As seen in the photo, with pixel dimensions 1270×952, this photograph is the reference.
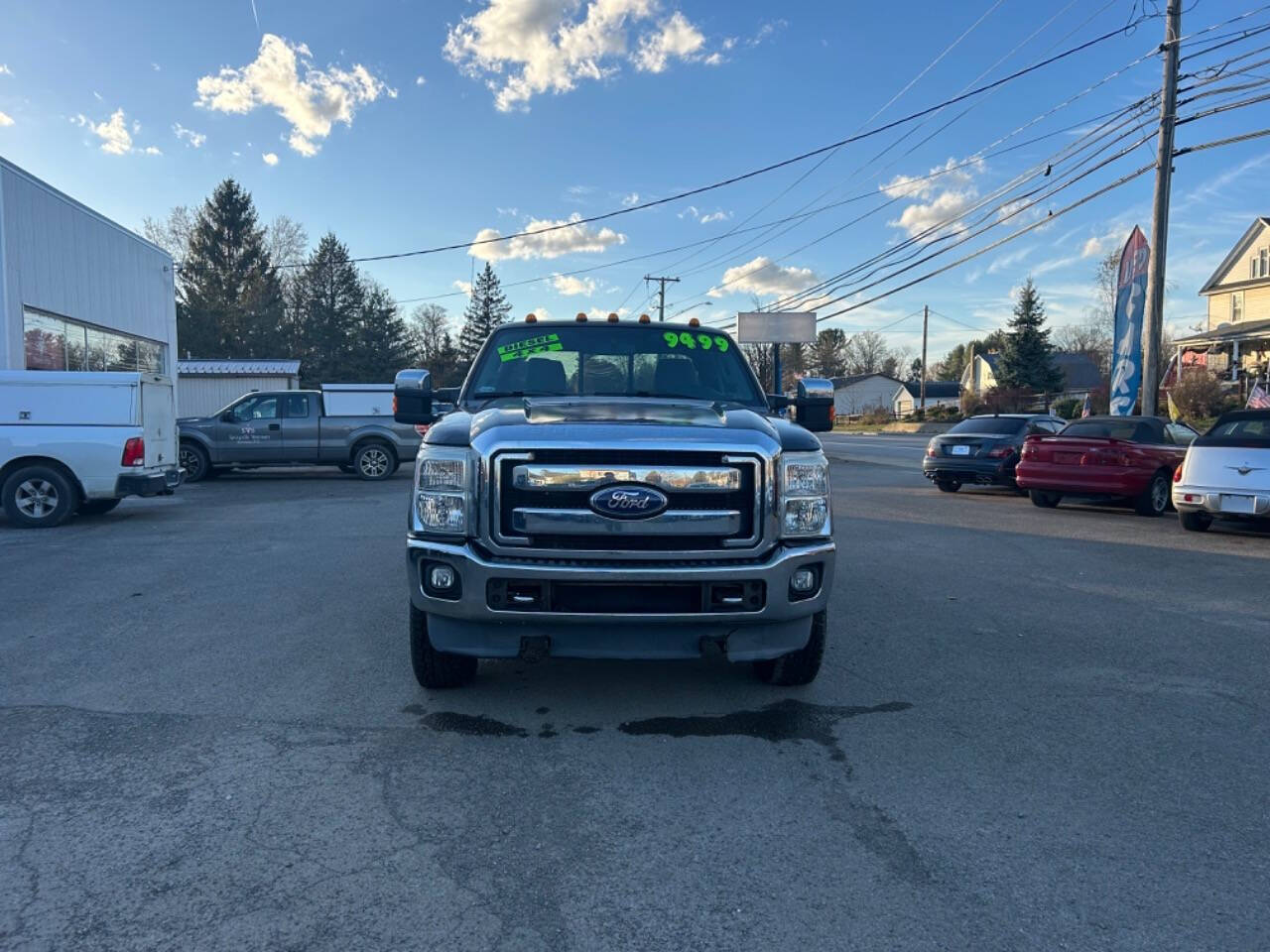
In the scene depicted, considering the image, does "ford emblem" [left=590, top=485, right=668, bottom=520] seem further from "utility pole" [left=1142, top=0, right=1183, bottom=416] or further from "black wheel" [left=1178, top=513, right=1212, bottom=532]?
"utility pole" [left=1142, top=0, right=1183, bottom=416]

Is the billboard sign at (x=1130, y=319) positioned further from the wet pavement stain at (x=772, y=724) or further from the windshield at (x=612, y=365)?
the wet pavement stain at (x=772, y=724)

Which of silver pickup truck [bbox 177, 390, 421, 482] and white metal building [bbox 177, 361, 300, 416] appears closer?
silver pickup truck [bbox 177, 390, 421, 482]

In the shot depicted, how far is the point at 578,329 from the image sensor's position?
5977 millimetres

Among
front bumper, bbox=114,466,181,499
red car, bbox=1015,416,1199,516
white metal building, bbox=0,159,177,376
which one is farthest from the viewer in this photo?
white metal building, bbox=0,159,177,376

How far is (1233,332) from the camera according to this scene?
40.1 meters

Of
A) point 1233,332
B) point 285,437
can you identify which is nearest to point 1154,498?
point 285,437

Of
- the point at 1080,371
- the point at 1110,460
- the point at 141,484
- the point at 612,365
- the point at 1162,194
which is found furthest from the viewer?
the point at 1080,371

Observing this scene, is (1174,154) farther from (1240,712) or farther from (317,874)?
(317,874)

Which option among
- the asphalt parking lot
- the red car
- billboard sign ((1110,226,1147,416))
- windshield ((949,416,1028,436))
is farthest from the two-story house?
the asphalt parking lot

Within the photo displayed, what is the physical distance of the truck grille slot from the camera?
156 inches

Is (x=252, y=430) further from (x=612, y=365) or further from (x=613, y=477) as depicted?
(x=613, y=477)

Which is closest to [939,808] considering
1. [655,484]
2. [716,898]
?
[716,898]

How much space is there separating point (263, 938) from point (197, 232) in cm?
5942

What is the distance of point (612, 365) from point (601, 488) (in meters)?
1.96
